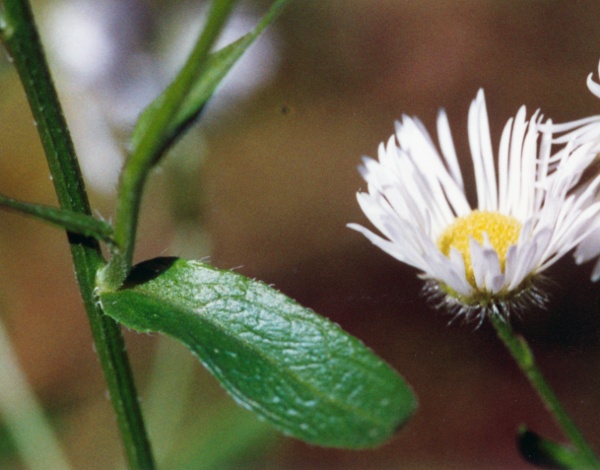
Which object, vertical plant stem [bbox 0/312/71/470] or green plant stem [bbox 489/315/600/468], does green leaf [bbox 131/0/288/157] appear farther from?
vertical plant stem [bbox 0/312/71/470]

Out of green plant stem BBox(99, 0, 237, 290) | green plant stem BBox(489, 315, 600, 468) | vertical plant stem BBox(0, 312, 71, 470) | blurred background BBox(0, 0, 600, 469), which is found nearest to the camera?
green plant stem BBox(99, 0, 237, 290)

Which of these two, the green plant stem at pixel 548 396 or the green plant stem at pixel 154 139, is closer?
the green plant stem at pixel 154 139

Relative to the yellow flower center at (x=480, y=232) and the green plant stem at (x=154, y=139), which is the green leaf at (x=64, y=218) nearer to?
the green plant stem at (x=154, y=139)

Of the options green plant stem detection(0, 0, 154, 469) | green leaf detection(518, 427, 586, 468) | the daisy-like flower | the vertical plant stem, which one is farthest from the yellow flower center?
the vertical plant stem

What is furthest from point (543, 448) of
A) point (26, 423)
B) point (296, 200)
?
point (296, 200)

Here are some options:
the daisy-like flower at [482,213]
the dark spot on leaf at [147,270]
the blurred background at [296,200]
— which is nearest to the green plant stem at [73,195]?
the dark spot on leaf at [147,270]

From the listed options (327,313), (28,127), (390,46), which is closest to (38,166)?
(28,127)

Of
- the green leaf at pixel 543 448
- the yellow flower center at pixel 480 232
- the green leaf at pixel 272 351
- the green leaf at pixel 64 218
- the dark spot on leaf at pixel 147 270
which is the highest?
the green leaf at pixel 64 218
